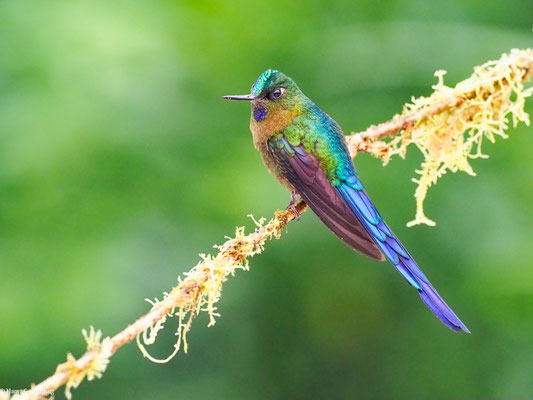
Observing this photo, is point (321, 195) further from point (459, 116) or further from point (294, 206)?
point (459, 116)

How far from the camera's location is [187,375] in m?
4.53

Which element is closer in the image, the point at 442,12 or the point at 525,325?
the point at 525,325

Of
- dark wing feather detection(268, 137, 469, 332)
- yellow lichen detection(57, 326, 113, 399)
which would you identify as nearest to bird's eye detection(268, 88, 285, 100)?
dark wing feather detection(268, 137, 469, 332)

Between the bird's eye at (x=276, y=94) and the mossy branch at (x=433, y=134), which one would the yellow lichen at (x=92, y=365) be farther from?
the bird's eye at (x=276, y=94)

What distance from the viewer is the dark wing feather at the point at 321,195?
2910mm

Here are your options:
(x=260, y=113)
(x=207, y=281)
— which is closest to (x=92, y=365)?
(x=207, y=281)

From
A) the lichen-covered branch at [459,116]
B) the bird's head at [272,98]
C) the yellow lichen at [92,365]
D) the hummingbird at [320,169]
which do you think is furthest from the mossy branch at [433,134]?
the bird's head at [272,98]

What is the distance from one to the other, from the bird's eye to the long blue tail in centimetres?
53

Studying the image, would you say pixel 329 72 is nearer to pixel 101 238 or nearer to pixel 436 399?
pixel 101 238

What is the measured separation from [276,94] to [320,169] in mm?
462

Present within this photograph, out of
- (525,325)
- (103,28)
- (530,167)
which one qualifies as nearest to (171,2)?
(103,28)

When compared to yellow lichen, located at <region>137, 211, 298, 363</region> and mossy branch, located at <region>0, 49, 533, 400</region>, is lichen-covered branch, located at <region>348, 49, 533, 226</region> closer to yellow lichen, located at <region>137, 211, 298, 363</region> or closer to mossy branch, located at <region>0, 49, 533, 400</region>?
mossy branch, located at <region>0, 49, 533, 400</region>

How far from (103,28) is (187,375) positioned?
2.22 m

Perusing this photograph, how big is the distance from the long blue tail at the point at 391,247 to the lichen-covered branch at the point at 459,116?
0.48 ft
